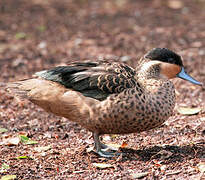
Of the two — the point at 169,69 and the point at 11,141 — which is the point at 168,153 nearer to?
the point at 169,69

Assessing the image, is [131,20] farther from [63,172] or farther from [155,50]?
[63,172]

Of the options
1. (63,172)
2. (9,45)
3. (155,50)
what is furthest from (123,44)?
(63,172)

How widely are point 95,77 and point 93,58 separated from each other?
3766mm

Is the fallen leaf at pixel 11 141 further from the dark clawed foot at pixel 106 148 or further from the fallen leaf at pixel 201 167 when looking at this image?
the fallen leaf at pixel 201 167

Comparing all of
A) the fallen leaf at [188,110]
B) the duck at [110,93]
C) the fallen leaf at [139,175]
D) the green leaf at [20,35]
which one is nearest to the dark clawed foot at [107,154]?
the duck at [110,93]

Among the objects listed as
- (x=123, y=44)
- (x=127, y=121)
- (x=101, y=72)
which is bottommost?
(x=123, y=44)

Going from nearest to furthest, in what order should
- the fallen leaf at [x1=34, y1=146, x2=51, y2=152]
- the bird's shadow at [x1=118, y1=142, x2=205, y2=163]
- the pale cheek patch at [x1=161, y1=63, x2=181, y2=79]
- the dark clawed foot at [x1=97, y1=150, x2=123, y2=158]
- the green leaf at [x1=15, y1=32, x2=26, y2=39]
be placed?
the bird's shadow at [x1=118, y1=142, x2=205, y2=163] → the dark clawed foot at [x1=97, y1=150, x2=123, y2=158] → the pale cheek patch at [x1=161, y1=63, x2=181, y2=79] → the fallen leaf at [x1=34, y1=146, x2=51, y2=152] → the green leaf at [x1=15, y1=32, x2=26, y2=39]

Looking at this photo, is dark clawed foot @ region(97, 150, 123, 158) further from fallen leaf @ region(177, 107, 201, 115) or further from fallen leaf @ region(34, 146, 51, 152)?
fallen leaf @ region(177, 107, 201, 115)

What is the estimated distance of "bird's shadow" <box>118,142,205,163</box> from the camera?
366 centimetres

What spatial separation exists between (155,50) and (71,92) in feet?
3.08

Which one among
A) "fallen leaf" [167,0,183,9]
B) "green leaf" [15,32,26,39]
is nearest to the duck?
"green leaf" [15,32,26,39]

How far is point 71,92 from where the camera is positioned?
12.5 ft

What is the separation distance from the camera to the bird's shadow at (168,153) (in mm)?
3660

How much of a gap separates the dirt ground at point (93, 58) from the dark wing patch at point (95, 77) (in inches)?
25.4
